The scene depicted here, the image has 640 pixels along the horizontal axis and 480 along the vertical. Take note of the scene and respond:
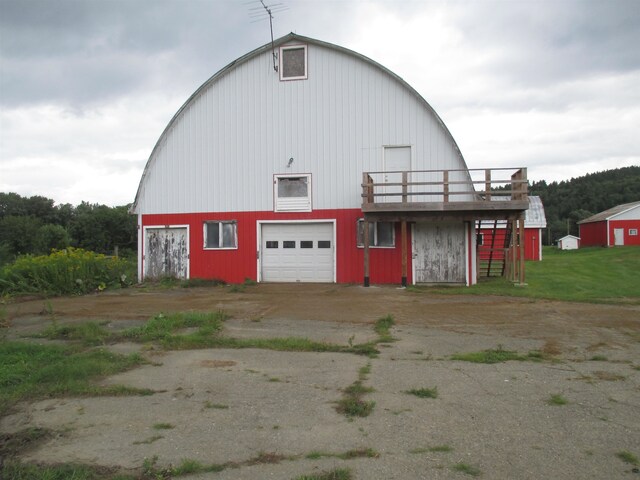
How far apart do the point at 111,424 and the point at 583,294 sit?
1360 centimetres

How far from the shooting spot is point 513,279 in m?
17.1

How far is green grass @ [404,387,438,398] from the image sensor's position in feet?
17.6

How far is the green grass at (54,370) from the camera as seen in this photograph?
5.61 m

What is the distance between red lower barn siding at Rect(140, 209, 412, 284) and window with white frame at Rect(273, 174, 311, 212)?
0.88 feet

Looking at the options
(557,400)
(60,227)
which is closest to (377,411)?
(557,400)

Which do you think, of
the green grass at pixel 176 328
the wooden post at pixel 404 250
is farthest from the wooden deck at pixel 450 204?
the green grass at pixel 176 328

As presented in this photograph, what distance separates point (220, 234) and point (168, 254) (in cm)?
234

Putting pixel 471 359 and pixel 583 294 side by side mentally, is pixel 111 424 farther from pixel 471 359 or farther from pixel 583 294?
pixel 583 294

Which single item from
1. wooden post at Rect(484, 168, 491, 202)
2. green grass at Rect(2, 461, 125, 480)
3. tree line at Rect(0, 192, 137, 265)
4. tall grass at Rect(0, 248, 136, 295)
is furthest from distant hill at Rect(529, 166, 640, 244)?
green grass at Rect(2, 461, 125, 480)

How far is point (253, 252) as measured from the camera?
19.0 metres

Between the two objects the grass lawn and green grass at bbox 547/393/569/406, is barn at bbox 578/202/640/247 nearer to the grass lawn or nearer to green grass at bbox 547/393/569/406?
the grass lawn

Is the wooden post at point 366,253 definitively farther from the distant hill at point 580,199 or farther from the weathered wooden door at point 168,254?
the distant hill at point 580,199

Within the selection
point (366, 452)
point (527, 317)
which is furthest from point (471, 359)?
point (527, 317)

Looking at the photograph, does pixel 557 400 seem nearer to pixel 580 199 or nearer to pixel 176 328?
pixel 176 328
